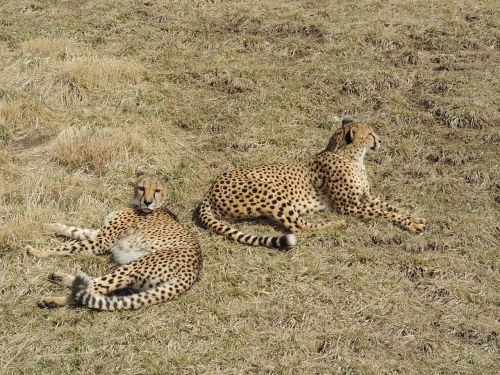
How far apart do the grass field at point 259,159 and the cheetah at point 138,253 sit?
11cm

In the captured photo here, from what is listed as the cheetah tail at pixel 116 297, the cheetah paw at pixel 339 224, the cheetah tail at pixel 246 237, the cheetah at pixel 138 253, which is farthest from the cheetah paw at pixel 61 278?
the cheetah paw at pixel 339 224

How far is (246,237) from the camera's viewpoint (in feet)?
18.8

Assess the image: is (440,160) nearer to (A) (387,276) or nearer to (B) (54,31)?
(A) (387,276)

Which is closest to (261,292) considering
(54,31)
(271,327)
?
(271,327)

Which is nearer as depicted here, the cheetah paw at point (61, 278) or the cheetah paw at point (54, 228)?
the cheetah paw at point (61, 278)

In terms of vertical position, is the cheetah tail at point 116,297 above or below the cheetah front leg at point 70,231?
above

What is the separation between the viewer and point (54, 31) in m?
10.4

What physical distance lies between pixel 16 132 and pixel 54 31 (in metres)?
3.31

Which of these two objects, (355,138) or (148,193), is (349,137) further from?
(148,193)

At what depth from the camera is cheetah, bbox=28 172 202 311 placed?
190 inches

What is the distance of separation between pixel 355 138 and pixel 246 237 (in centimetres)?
164

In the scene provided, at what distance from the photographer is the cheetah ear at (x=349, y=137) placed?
6641 mm

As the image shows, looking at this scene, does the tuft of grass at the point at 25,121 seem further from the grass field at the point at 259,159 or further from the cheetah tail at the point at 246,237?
the cheetah tail at the point at 246,237

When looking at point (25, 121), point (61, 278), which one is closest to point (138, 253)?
point (61, 278)
